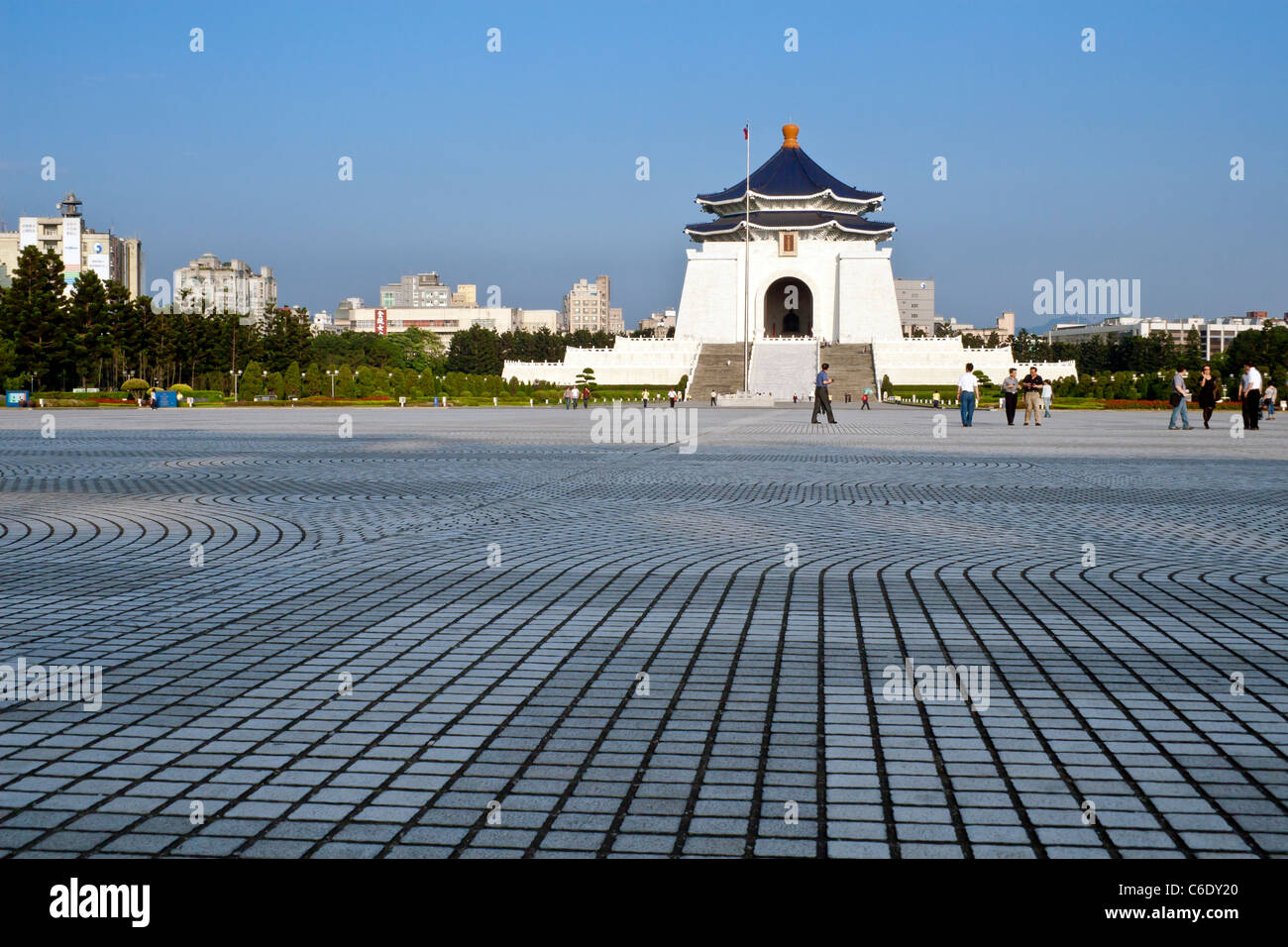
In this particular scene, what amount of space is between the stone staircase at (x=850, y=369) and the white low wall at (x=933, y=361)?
69 cm

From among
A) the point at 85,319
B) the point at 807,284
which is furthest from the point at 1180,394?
the point at 807,284

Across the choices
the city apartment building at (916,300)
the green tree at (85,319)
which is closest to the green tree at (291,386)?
the green tree at (85,319)

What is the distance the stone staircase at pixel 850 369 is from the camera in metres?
64.8

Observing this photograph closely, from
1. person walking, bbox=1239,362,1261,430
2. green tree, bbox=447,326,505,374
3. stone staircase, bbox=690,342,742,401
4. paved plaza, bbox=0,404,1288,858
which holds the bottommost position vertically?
paved plaza, bbox=0,404,1288,858

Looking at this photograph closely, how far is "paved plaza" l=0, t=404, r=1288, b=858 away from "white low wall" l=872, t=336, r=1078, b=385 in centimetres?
6098

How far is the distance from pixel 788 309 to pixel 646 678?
3370 inches

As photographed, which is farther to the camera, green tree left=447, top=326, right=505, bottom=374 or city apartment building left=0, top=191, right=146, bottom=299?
city apartment building left=0, top=191, right=146, bottom=299

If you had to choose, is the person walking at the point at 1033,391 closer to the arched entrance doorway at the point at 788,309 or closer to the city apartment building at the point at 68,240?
the arched entrance doorway at the point at 788,309

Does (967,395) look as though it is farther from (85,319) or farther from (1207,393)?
(85,319)

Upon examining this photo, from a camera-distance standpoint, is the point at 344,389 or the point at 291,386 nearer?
the point at 291,386

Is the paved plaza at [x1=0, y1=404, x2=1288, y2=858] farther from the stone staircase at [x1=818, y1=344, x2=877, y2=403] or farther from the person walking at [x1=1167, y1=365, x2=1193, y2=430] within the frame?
the stone staircase at [x1=818, y1=344, x2=877, y2=403]

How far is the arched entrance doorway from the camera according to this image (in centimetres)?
8575

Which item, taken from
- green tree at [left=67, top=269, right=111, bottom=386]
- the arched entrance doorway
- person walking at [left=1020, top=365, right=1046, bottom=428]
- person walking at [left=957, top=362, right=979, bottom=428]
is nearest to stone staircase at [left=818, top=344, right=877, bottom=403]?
the arched entrance doorway

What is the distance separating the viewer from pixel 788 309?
88.3m
